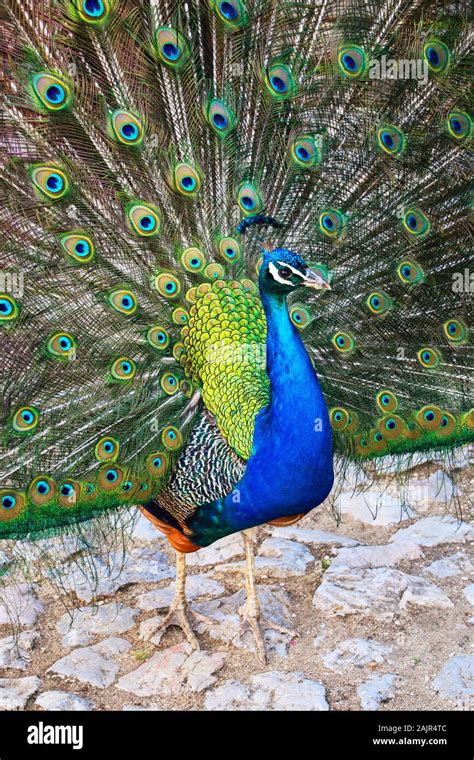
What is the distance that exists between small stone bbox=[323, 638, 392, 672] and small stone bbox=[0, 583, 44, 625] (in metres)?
1.42

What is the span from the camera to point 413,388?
12.4 ft

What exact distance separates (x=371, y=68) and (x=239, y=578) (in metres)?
2.52

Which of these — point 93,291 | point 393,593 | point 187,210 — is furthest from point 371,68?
point 393,593

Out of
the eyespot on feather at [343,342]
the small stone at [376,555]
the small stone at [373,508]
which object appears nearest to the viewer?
the eyespot on feather at [343,342]

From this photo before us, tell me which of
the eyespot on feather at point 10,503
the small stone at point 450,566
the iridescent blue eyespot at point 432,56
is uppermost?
the iridescent blue eyespot at point 432,56

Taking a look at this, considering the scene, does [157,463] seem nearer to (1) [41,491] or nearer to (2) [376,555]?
(1) [41,491]

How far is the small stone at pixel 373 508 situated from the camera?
495 cm

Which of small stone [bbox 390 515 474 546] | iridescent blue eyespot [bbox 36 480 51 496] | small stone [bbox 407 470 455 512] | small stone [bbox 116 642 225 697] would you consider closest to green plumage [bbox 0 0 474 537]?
iridescent blue eyespot [bbox 36 480 51 496]

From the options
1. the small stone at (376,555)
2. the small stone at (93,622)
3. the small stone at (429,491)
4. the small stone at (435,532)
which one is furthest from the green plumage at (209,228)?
the small stone at (429,491)

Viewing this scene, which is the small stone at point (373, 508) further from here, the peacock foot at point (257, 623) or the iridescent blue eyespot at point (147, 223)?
the iridescent blue eyespot at point (147, 223)

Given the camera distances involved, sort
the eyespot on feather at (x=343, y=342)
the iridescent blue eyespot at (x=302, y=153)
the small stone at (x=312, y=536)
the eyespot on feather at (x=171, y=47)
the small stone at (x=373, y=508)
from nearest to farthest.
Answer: the eyespot on feather at (x=171, y=47) → the iridescent blue eyespot at (x=302, y=153) → the eyespot on feather at (x=343, y=342) → the small stone at (x=312, y=536) → the small stone at (x=373, y=508)

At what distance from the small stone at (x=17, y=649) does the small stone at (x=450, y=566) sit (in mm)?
1981

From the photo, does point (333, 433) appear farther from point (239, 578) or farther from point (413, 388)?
point (239, 578)

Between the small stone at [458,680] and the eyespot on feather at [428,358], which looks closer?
the small stone at [458,680]
